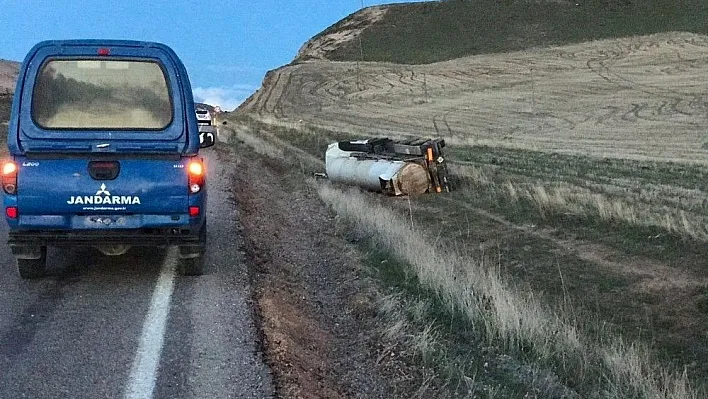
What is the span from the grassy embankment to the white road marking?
196 cm

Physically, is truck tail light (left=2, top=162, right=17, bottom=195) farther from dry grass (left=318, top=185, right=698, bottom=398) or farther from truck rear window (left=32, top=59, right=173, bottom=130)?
dry grass (left=318, top=185, right=698, bottom=398)

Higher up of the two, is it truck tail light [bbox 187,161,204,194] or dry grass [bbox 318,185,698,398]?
truck tail light [bbox 187,161,204,194]

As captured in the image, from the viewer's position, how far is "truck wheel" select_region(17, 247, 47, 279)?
891 cm

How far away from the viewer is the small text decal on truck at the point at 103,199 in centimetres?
830

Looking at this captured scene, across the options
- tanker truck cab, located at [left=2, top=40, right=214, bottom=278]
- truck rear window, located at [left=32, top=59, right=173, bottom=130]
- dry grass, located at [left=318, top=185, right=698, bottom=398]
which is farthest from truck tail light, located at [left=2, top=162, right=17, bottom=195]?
dry grass, located at [left=318, top=185, right=698, bottom=398]

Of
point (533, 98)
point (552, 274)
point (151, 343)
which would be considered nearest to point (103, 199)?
point (151, 343)

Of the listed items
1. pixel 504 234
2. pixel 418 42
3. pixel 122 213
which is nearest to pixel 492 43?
pixel 418 42

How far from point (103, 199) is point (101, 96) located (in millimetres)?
1116

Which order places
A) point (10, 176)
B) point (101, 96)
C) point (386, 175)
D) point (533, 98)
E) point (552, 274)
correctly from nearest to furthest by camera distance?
point (10, 176) < point (101, 96) < point (552, 274) < point (386, 175) < point (533, 98)

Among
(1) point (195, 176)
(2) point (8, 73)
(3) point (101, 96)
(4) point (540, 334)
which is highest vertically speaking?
(2) point (8, 73)

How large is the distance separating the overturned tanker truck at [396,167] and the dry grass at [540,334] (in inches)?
318

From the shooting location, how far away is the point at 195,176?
856 cm

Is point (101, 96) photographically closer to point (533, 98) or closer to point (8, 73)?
point (533, 98)

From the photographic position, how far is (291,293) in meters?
9.42
